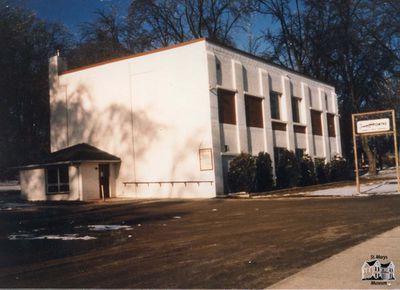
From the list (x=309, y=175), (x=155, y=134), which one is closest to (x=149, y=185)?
(x=155, y=134)

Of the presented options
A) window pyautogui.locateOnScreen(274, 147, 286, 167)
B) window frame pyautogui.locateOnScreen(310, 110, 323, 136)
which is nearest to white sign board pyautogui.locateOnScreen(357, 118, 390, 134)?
window pyautogui.locateOnScreen(274, 147, 286, 167)

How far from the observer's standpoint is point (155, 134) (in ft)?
99.5

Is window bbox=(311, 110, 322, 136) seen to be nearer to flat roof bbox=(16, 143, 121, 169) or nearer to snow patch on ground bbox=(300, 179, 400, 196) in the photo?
snow patch on ground bbox=(300, 179, 400, 196)

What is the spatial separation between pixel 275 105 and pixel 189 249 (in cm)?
2807

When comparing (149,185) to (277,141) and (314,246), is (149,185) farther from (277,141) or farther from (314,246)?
(314,246)

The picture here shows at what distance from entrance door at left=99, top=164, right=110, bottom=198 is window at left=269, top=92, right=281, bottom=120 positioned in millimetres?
12252

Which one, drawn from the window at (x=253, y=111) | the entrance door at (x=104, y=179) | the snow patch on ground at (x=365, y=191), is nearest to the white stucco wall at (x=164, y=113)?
the window at (x=253, y=111)

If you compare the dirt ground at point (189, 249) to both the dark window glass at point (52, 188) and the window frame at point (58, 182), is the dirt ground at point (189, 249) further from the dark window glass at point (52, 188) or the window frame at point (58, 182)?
the dark window glass at point (52, 188)

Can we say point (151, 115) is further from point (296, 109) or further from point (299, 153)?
point (296, 109)

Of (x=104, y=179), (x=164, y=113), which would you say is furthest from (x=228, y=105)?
(x=104, y=179)

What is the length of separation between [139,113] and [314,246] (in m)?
22.8

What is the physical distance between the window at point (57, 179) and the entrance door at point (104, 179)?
2.05 m

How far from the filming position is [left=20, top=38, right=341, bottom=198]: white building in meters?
28.9

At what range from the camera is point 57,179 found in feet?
102
